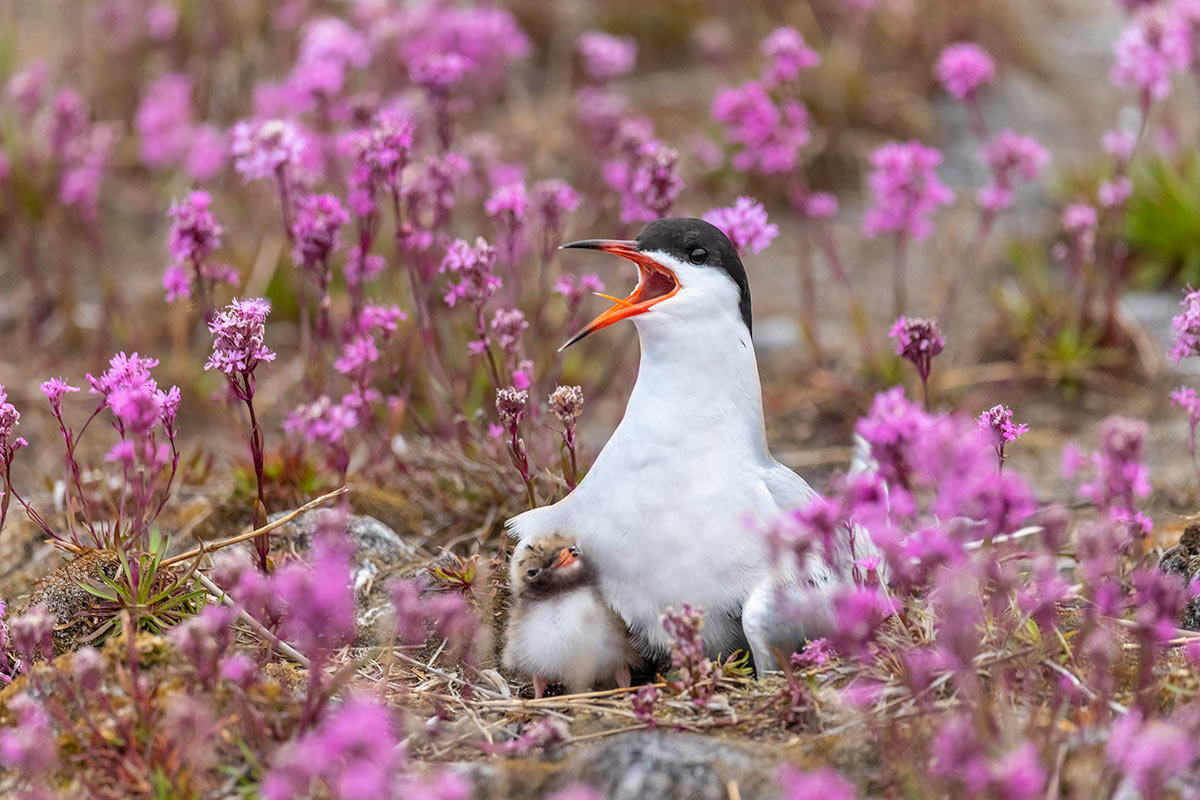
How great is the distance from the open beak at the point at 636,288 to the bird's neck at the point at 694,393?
2.6 inches

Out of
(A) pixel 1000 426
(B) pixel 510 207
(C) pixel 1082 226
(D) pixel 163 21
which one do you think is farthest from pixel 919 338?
(D) pixel 163 21

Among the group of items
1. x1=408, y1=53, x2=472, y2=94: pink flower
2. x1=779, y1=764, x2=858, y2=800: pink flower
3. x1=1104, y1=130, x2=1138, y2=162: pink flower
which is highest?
x1=408, y1=53, x2=472, y2=94: pink flower

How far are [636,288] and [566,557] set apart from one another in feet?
2.57

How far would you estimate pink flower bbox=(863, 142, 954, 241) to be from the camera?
520 centimetres

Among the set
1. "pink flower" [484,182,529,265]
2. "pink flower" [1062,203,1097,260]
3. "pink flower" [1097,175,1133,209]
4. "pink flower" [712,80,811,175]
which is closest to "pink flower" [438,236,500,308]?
"pink flower" [484,182,529,265]

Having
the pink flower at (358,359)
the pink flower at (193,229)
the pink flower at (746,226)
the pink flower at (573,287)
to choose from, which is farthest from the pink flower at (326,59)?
the pink flower at (746,226)

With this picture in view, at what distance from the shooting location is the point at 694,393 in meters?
3.34

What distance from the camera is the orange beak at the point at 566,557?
3.26 m

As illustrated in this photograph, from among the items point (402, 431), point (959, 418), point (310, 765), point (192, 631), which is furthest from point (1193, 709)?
point (402, 431)

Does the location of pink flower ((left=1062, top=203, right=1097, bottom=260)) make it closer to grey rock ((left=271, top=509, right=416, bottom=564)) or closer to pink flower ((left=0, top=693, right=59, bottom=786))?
grey rock ((left=271, top=509, right=416, bottom=564))

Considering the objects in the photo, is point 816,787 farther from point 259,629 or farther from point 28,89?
point 28,89

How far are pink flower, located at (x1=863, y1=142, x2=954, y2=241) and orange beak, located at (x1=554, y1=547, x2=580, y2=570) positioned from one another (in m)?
2.61

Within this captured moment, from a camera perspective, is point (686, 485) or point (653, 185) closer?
point (686, 485)

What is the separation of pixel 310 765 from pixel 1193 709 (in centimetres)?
169
